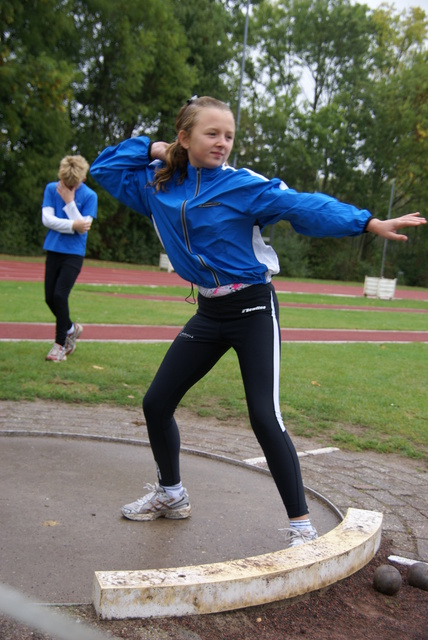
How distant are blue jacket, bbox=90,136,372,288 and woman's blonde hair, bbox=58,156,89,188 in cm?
401

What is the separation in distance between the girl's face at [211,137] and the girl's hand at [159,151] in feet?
0.92

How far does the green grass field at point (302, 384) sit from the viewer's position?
6.05m

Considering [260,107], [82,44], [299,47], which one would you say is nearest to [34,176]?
[82,44]

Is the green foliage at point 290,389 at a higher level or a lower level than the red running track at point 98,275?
higher

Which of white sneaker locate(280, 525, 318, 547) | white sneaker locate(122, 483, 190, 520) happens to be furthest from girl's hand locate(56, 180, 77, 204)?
white sneaker locate(280, 525, 318, 547)

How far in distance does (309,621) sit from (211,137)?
2.14m

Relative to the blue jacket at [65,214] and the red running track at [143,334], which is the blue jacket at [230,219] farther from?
the red running track at [143,334]

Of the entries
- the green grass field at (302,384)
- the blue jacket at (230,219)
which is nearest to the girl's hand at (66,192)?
the green grass field at (302,384)

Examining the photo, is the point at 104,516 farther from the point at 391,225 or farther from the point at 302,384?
the point at 302,384

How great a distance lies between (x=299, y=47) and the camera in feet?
162

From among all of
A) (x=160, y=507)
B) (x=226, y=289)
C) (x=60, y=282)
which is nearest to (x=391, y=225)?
(x=226, y=289)

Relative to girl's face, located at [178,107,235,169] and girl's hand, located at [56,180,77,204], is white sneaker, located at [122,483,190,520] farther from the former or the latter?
girl's hand, located at [56,180,77,204]

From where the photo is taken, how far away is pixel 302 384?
7.58m

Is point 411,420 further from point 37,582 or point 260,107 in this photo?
point 260,107
